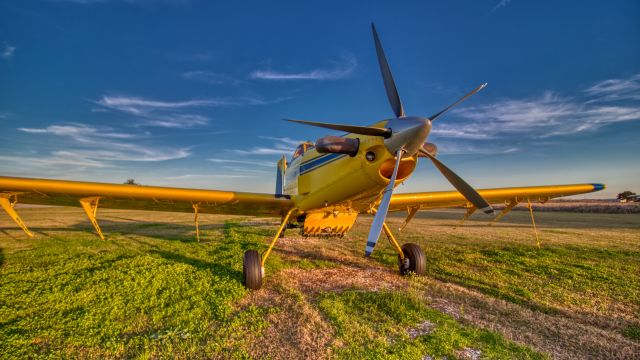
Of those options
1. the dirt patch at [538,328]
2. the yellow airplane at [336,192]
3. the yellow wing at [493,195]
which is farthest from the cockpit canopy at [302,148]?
the dirt patch at [538,328]

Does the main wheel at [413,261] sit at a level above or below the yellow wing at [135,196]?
below

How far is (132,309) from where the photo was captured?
4.55 metres

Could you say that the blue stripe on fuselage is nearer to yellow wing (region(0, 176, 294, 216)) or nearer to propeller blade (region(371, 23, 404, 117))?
yellow wing (region(0, 176, 294, 216))

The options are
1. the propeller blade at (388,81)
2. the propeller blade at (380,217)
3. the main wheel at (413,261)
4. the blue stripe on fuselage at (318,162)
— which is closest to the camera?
the propeller blade at (380,217)

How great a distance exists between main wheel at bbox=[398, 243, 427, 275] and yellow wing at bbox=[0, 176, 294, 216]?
10.6ft

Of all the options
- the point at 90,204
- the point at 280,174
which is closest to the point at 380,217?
the point at 90,204

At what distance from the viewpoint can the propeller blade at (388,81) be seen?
551cm

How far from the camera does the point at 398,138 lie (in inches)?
181

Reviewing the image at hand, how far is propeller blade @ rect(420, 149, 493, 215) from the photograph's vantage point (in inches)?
208

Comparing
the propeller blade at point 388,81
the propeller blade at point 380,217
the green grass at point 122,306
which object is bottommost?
the green grass at point 122,306

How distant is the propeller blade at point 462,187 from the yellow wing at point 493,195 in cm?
248

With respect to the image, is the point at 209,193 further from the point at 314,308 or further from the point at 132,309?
the point at 314,308

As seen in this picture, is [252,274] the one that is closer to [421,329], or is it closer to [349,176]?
[349,176]

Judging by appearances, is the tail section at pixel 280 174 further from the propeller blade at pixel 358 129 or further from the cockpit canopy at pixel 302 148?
the propeller blade at pixel 358 129
